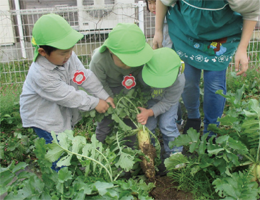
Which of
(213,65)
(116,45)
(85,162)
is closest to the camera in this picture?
(85,162)

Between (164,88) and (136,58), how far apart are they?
0.51 meters

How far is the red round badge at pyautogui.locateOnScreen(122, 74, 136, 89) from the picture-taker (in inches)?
94.3

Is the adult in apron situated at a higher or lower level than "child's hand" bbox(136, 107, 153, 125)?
higher

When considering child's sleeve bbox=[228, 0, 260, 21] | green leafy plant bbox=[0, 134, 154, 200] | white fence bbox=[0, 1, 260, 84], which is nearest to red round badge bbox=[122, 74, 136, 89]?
green leafy plant bbox=[0, 134, 154, 200]

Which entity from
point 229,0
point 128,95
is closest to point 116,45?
point 128,95

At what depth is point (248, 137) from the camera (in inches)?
74.4

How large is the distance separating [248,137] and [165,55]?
866 mm

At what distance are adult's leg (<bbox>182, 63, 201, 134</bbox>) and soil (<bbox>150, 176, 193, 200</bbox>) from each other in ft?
2.92

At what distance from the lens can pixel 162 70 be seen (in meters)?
2.11

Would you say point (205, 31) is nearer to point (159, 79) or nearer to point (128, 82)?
point (159, 79)

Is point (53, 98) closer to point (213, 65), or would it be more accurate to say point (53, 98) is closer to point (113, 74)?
point (113, 74)

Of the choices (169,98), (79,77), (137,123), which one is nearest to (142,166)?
(137,123)

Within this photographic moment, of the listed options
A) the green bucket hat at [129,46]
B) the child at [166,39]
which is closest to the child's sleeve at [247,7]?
the green bucket hat at [129,46]

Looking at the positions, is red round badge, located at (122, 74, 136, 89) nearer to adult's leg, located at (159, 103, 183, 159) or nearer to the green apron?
adult's leg, located at (159, 103, 183, 159)
